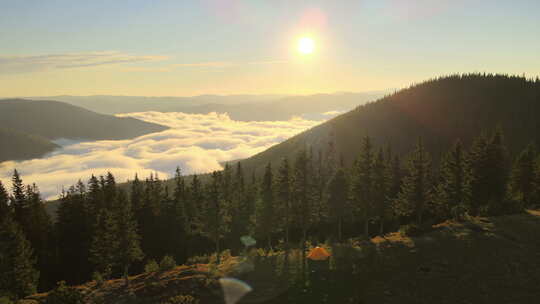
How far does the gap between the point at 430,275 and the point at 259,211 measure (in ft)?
91.2

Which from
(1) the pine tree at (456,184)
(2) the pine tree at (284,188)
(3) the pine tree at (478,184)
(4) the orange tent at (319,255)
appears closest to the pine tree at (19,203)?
(2) the pine tree at (284,188)

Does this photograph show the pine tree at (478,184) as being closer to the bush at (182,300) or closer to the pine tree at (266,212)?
the pine tree at (266,212)

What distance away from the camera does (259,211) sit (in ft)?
173

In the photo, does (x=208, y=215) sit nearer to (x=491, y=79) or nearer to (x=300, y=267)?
(x=300, y=267)

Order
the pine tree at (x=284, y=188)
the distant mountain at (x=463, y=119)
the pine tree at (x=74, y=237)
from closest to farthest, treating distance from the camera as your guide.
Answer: the pine tree at (x=284, y=188) < the pine tree at (x=74, y=237) < the distant mountain at (x=463, y=119)

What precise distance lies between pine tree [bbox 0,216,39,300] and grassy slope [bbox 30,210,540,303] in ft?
16.3

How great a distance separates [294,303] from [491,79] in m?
215

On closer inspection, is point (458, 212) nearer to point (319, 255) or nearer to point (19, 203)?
point (319, 255)

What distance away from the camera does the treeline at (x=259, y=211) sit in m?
43.1

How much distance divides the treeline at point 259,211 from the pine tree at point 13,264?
0.33 feet

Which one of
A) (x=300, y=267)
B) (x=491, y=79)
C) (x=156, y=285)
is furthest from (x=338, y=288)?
(x=491, y=79)

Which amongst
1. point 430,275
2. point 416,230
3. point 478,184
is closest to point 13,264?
point 430,275

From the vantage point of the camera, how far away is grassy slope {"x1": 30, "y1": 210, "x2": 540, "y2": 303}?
26750mm

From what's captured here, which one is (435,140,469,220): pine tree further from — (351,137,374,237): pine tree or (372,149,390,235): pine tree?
(351,137,374,237): pine tree
